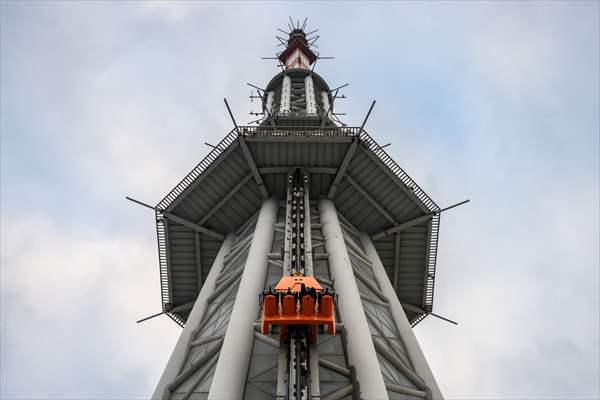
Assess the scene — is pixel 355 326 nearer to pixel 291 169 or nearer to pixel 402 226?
pixel 291 169

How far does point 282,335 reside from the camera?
13336mm

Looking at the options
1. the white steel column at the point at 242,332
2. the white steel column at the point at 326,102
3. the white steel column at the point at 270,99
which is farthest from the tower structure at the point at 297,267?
the white steel column at the point at 270,99

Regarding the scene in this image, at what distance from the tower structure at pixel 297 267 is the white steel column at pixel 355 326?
5 centimetres

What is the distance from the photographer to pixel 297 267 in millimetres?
16766

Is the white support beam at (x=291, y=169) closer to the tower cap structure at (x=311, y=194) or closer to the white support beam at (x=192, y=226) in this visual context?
the tower cap structure at (x=311, y=194)

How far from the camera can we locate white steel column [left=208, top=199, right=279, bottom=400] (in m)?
13.8

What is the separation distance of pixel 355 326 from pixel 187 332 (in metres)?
8.35

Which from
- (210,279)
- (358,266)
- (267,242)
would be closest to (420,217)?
(358,266)

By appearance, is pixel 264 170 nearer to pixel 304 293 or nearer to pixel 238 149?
pixel 238 149

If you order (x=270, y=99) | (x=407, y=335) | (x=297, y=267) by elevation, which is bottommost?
(x=407, y=335)

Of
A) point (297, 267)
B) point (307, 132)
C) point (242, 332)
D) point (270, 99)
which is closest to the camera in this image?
point (242, 332)

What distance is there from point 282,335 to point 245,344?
8.66 ft

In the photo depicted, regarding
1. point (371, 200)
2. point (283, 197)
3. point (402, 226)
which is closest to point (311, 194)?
point (283, 197)

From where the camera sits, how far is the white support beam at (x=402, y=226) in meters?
29.1
